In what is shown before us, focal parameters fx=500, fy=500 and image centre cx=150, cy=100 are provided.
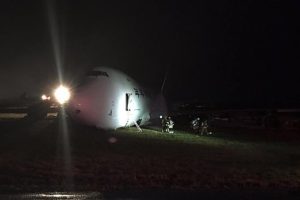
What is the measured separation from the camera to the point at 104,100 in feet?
107

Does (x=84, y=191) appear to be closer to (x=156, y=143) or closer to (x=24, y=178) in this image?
(x=24, y=178)

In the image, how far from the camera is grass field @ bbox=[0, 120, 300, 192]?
15.9 m

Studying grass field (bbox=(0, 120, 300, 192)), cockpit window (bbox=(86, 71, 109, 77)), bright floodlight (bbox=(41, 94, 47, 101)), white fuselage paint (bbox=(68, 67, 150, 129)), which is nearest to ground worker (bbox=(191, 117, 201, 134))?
grass field (bbox=(0, 120, 300, 192))

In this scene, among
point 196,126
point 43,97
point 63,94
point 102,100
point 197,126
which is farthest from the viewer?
point 43,97

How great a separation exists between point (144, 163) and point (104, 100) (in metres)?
13.0

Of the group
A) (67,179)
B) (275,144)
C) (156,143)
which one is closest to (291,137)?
(275,144)

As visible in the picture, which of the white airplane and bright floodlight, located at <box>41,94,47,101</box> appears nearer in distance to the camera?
the white airplane

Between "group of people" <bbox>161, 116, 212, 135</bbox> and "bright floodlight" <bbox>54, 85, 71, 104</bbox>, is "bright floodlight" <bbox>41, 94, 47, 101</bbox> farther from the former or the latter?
"bright floodlight" <bbox>54, 85, 71, 104</bbox>

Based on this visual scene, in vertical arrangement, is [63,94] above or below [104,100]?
above

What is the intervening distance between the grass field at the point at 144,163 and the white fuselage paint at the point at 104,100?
136 centimetres

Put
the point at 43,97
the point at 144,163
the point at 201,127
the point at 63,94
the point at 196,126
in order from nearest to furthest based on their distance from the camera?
1. the point at 144,163
2. the point at 63,94
3. the point at 201,127
4. the point at 196,126
5. the point at 43,97

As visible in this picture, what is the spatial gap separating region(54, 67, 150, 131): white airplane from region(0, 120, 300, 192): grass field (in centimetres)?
137

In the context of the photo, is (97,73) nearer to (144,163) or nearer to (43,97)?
(144,163)

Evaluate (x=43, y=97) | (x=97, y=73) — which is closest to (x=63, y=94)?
(x=97, y=73)
